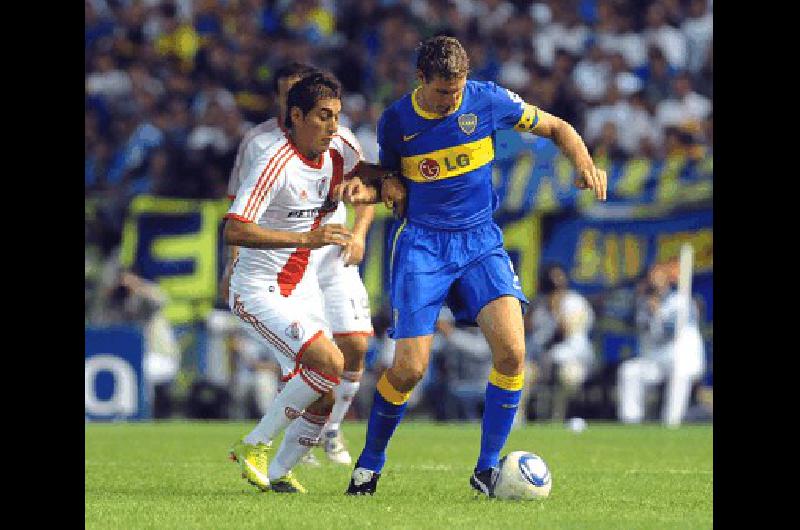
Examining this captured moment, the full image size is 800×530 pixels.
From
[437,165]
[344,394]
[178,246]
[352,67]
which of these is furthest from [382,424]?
[352,67]

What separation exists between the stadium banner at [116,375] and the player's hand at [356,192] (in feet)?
33.9

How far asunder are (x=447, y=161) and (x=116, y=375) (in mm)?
10797

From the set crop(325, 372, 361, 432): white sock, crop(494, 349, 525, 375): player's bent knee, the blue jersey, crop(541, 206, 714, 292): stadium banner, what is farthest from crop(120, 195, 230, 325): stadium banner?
crop(494, 349, 525, 375): player's bent knee

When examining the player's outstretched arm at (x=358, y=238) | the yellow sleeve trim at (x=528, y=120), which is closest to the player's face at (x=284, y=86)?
the player's outstretched arm at (x=358, y=238)

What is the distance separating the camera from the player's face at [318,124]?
9.11 meters

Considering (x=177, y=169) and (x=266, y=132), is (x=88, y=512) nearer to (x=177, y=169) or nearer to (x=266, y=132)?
(x=266, y=132)

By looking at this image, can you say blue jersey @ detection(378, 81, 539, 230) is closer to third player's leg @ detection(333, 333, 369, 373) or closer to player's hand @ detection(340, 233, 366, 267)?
player's hand @ detection(340, 233, 366, 267)

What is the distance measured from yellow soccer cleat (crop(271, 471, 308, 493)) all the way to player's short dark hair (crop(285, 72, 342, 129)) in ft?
7.37

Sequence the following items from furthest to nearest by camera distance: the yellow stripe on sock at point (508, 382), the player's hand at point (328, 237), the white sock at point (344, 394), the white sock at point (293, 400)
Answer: the white sock at point (344, 394) → the white sock at point (293, 400) → the yellow stripe on sock at point (508, 382) → the player's hand at point (328, 237)

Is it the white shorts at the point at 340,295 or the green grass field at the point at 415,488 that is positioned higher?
the white shorts at the point at 340,295

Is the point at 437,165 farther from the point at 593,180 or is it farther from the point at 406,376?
the point at 406,376

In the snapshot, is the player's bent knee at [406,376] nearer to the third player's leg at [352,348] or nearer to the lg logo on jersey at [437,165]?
the lg logo on jersey at [437,165]

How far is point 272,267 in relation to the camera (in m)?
9.86
